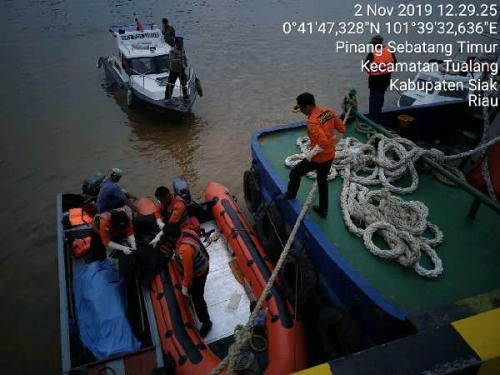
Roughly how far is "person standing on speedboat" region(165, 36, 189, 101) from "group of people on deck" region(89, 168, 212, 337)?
543cm

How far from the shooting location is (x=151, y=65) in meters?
11.5

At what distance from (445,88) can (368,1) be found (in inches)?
894

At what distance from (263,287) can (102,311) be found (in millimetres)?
2194

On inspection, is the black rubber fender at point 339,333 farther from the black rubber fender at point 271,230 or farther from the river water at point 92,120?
the river water at point 92,120

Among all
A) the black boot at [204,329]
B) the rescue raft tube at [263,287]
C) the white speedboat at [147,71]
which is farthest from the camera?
the white speedboat at [147,71]

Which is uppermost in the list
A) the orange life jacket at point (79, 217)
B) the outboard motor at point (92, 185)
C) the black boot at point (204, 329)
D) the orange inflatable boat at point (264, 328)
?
the outboard motor at point (92, 185)

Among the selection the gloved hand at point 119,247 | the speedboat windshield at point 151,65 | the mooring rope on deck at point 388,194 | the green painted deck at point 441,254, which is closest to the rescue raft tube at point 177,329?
the gloved hand at point 119,247

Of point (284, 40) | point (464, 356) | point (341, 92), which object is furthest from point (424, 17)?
point (464, 356)

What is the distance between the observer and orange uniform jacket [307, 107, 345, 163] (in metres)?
3.96

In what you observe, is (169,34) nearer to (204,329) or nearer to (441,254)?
(204,329)

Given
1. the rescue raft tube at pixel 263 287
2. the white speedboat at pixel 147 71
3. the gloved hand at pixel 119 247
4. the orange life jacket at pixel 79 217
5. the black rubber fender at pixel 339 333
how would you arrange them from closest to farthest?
the black rubber fender at pixel 339 333, the rescue raft tube at pixel 263 287, the gloved hand at pixel 119 247, the orange life jacket at pixel 79 217, the white speedboat at pixel 147 71

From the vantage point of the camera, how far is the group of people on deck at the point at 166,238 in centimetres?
407

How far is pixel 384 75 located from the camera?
614 centimetres

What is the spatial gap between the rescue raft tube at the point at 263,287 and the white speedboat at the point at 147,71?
4973mm
